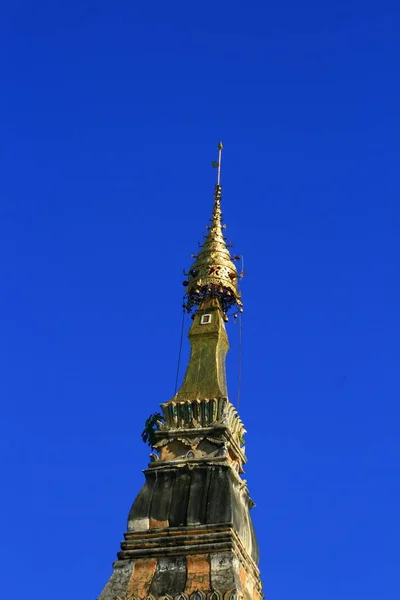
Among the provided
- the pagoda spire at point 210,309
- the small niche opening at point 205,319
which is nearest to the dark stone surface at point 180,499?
the pagoda spire at point 210,309

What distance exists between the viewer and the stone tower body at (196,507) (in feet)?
87.5

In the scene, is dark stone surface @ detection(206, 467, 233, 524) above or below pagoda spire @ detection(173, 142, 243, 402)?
below

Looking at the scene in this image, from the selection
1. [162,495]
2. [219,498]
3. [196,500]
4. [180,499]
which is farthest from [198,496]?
[162,495]

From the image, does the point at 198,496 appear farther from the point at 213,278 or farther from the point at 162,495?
the point at 213,278

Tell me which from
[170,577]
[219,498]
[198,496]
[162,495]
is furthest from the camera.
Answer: [162,495]

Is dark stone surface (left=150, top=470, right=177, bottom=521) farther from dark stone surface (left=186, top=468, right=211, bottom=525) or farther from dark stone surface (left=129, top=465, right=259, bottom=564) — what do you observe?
dark stone surface (left=186, top=468, right=211, bottom=525)

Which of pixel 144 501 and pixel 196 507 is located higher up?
pixel 144 501

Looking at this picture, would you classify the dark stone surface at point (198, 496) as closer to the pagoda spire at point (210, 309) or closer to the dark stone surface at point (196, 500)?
the dark stone surface at point (196, 500)

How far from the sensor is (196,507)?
2817cm

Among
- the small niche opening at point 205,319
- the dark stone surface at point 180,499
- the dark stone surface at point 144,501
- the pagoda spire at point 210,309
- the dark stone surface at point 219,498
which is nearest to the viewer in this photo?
the dark stone surface at point 219,498

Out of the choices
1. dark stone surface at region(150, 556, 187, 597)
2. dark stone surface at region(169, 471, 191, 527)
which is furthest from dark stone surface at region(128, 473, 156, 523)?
dark stone surface at region(150, 556, 187, 597)

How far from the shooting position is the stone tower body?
87.5 feet

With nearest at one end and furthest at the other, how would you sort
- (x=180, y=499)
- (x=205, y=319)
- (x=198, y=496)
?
(x=198, y=496) → (x=180, y=499) → (x=205, y=319)

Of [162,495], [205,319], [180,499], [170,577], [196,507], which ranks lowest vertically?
[170,577]
